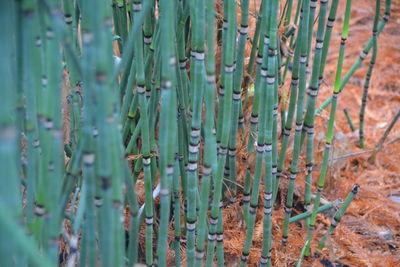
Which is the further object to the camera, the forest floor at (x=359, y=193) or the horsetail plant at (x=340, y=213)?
the forest floor at (x=359, y=193)

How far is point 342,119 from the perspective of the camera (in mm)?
2164

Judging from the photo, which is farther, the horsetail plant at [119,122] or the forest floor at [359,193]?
the forest floor at [359,193]

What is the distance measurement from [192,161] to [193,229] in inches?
6.1

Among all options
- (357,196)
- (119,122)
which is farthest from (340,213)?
(119,122)

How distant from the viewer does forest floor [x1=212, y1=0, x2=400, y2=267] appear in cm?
140

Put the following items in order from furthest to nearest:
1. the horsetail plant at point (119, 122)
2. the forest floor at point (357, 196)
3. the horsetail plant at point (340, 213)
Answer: the forest floor at point (357, 196) → the horsetail plant at point (340, 213) → the horsetail plant at point (119, 122)

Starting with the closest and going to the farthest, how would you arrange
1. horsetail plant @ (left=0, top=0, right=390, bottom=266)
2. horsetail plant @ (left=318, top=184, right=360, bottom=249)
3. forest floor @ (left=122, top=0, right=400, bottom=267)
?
horsetail plant @ (left=0, top=0, right=390, bottom=266), horsetail plant @ (left=318, top=184, right=360, bottom=249), forest floor @ (left=122, top=0, right=400, bottom=267)

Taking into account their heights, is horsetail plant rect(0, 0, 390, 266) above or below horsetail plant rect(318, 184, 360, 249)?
above

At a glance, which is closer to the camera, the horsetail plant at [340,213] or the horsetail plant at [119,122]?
the horsetail plant at [119,122]

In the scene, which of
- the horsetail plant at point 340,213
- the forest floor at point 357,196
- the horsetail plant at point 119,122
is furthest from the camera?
the forest floor at point 357,196

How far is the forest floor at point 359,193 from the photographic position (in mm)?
1404

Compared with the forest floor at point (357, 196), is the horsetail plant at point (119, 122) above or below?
above

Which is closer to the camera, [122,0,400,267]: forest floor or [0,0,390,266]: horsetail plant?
[0,0,390,266]: horsetail plant

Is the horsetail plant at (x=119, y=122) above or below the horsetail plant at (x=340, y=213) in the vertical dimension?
above
